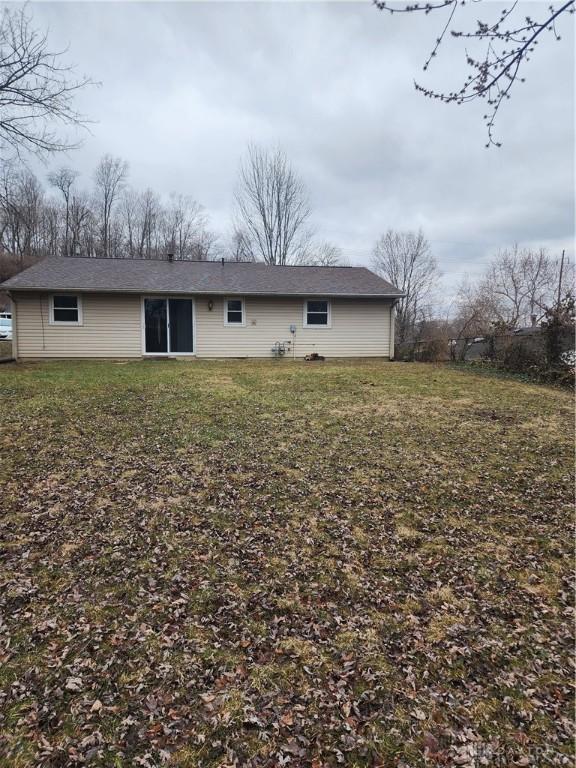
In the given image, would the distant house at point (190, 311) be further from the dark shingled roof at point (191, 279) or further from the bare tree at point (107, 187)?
the bare tree at point (107, 187)

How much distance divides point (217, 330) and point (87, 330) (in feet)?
14.0

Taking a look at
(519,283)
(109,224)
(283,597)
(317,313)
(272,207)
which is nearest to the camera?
(283,597)

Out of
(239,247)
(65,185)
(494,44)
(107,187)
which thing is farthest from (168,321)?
(65,185)

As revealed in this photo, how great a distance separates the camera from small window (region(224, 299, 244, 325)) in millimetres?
14492

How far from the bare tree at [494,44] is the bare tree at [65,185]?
117 feet

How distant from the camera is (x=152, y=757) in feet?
5.54

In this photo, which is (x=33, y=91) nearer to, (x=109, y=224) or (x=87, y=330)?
(x=87, y=330)

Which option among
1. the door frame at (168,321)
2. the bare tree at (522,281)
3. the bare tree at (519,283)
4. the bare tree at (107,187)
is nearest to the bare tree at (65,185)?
the bare tree at (107,187)

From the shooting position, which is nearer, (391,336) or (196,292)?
(196,292)

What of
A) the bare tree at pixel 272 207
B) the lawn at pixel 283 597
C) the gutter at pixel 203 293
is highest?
the bare tree at pixel 272 207

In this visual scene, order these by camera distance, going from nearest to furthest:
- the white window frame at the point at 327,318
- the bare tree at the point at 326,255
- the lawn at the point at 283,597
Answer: the lawn at the point at 283,597, the white window frame at the point at 327,318, the bare tree at the point at 326,255

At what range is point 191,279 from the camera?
14641 millimetres

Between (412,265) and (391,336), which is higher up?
(412,265)

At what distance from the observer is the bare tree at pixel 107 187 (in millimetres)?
33562
